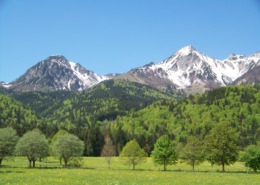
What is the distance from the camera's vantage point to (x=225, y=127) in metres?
80.5

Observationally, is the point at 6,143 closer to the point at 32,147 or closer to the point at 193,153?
the point at 32,147

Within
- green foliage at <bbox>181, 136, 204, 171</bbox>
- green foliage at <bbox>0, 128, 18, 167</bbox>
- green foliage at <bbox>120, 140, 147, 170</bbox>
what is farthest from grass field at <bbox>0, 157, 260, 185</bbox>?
green foliage at <bbox>120, 140, 147, 170</bbox>

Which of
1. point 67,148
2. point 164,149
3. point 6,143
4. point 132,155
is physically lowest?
point 132,155

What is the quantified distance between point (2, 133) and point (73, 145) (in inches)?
708

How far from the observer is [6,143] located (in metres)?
73.1

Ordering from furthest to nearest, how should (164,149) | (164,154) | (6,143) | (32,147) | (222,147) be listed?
(164,149), (164,154), (32,147), (222,147), (6,143)

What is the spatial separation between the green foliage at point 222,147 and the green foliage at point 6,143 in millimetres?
44475

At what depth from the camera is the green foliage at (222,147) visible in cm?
7688

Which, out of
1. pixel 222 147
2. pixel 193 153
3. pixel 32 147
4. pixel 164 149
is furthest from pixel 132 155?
pixel 32 147

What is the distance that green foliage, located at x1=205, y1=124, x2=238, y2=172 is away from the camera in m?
76.9

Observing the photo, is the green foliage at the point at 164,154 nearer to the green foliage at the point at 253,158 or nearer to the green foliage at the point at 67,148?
the green foliage at the point at 253,158

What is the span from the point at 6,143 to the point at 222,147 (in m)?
48.2

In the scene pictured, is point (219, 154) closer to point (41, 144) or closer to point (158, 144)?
point (158, 144)

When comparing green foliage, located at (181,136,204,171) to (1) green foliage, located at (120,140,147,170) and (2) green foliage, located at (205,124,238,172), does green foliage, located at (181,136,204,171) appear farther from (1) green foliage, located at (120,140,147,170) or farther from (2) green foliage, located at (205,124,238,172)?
(1) green foliage, located at (120,140,147,170)
